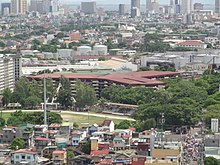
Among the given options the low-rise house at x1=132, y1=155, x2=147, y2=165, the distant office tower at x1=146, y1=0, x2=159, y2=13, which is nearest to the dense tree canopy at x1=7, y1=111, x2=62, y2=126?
the low-rise house at x1=132, y1=155, x2=147, y2=165

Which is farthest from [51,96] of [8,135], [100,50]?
[100,50]

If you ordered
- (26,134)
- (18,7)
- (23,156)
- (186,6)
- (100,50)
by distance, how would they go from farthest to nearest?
(186,6) → (18,7) → (100,50) → (26,134) → (23,156)

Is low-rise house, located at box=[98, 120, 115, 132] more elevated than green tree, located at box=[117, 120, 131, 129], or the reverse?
low-rise house, located at box=[98, 120, 115, 132]

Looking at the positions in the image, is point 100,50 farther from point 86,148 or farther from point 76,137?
point 86,148

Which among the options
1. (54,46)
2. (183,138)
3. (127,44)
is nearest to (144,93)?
(183,138)

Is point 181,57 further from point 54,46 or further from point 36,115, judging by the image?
point 36,115

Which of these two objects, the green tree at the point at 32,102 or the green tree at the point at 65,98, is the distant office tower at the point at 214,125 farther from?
the green tree at the point at 32,102

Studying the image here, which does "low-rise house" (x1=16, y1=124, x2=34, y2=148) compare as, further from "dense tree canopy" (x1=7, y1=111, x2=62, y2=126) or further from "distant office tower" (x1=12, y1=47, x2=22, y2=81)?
"distant office tower" (x1=12, y1=47, x2=22, y2=81)
